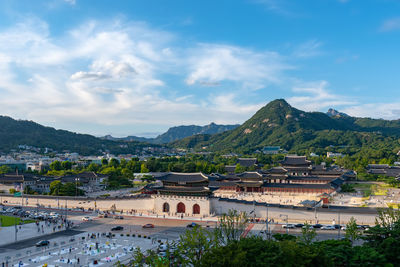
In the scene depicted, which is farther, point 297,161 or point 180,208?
point 297,161

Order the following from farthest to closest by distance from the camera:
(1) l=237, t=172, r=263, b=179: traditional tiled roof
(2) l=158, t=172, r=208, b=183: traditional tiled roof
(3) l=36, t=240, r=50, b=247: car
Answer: (1) l=237, t=172, r=263, b=179: traditional tiled roof < (2) l=158, t=172, r=208, b=183: traditional tiled roof < (3) l=36, t=240, r=50, b=247: car

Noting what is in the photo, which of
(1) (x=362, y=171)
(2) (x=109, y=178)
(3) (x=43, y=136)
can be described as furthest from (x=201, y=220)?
(3) (x=43, y=136)

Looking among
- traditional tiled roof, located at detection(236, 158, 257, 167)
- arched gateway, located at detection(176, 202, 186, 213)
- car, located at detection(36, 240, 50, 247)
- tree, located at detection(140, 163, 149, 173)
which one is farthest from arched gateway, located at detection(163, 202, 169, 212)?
traditional tiled roof, located at detection(236, 158, 257, 167)

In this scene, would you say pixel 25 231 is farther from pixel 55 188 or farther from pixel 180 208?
pixel 55 188

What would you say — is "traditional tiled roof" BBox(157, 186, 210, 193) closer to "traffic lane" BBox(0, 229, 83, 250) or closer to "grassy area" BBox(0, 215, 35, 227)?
"traffic lane" BBox(0, 229, 83, 250)

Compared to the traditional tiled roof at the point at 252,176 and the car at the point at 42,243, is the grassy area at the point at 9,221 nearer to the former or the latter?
the car at the point at 42,243

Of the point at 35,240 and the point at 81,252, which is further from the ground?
the point at 81,252

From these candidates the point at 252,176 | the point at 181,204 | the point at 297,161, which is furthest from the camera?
the point at 297,161

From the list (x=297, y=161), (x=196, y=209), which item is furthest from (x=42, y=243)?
(x=297, y=161)

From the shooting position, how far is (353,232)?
28.6 m

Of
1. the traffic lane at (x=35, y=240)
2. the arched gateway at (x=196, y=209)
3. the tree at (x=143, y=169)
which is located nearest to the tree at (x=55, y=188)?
the traffic lane at (x=35, y=240)

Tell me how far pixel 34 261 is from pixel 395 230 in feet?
97.1

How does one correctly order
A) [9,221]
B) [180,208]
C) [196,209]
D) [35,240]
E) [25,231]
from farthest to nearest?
[180,208] → [196,209] → [9,221] → [25,231] → [35,240]

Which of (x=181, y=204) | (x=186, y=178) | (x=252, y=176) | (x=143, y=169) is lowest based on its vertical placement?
(x=181, y=204)
